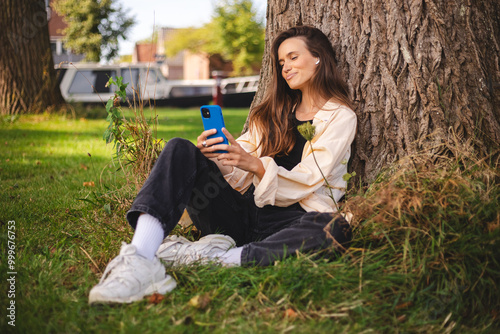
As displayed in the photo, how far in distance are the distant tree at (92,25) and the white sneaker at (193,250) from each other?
101ft

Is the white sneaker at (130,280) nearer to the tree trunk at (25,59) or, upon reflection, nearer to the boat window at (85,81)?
the tree trunk at (25,59)

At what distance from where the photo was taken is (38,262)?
7.64ft

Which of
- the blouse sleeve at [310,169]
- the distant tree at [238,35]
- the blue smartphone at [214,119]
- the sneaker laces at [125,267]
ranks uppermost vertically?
the distant tree at [238,35]

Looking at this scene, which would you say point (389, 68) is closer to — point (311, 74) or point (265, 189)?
point (311, 74)

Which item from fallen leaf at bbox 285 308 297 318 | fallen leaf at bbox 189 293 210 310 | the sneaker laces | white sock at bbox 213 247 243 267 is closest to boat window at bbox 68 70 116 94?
white sock at bbox 213 247 243 267

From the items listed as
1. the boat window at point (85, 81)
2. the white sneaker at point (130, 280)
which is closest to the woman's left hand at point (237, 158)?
the white sneaker at point (130, 280)

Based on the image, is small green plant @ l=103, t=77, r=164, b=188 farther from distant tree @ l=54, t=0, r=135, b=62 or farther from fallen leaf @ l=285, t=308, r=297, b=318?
distant tree @ l=54, t=0, r=135, b=62

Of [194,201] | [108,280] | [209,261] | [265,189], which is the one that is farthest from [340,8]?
[108,280]

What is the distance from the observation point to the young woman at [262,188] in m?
2.13

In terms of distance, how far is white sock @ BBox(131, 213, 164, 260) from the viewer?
2.10 metres

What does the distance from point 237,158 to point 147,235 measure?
603mm

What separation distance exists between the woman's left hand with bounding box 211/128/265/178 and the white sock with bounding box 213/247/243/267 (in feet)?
1.39

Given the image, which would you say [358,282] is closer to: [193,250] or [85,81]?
[193,250]

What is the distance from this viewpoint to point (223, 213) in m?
2.53
